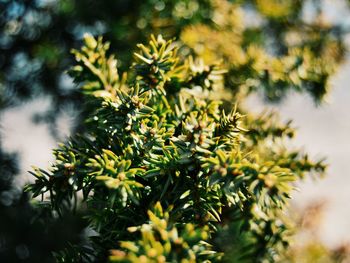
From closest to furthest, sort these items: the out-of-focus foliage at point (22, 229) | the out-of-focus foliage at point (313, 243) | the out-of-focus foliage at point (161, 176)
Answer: the out-of-focus foliage at point (161, 176) → the out-of-focus foliage at point (313, 243) → the out-of-focus foliage at point (22, 229)

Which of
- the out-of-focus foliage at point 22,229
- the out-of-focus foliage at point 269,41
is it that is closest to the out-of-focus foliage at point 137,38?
the out-of-focus foliage at point 269,41

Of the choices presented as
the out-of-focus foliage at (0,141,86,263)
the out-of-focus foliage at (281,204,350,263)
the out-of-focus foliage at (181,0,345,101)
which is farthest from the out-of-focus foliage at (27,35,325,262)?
the out-of-focus foliage at (0,141,86,263)

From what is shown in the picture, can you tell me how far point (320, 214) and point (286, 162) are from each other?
1152mm

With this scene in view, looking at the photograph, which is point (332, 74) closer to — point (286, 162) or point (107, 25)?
point (286, 162)

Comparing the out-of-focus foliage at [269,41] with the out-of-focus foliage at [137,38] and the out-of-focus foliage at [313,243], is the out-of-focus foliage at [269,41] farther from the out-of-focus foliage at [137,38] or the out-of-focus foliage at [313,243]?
the out-of-focus foliage at [313,243]

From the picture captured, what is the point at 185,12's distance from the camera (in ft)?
6.73

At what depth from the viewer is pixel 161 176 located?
1.02 metres

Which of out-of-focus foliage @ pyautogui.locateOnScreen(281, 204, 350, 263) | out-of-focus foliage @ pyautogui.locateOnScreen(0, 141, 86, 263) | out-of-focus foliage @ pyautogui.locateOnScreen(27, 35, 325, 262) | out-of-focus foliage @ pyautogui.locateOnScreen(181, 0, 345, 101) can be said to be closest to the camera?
out-of-focus foliage @ pyautogui.locateOnScreen(27, 35, 325, 262)

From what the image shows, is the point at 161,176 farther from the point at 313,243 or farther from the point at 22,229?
the point at 22,229

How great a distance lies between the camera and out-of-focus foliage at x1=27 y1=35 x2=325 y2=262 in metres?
0.88

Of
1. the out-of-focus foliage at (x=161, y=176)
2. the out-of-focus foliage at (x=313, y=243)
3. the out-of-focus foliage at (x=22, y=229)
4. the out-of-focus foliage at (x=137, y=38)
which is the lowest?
the out-of-focus foliage at (x=313, y=243)

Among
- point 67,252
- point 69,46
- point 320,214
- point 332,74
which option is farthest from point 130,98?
point 320,214

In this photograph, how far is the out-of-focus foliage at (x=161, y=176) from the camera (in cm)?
88

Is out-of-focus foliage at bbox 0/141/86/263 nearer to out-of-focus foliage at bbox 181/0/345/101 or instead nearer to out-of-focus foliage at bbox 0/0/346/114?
out-of-focus foliage at bbox 0/0/346/114
